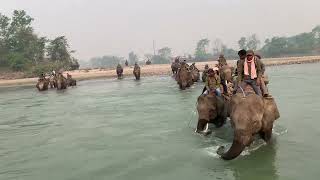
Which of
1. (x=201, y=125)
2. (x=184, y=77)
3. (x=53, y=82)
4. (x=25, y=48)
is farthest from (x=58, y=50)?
(x=201, y=125)

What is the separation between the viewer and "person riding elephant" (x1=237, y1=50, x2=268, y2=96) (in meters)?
14.0

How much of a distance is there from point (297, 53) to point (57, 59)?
6295cm

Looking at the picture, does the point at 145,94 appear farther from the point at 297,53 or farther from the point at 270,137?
the point at 297,53

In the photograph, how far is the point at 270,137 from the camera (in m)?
15.2

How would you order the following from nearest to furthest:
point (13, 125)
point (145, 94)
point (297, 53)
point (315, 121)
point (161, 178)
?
1. point (161, 178)
2. point (315, 121)
3. point (13, 125)
4. point (145, 94)
5. point (297, 53)

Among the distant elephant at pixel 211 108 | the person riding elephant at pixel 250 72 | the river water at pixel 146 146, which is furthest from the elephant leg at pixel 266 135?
the distant elephant at pixel 211 108

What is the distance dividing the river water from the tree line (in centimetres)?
5714

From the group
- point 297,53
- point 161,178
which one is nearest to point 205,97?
point 161,178

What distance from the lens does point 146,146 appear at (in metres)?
16.2

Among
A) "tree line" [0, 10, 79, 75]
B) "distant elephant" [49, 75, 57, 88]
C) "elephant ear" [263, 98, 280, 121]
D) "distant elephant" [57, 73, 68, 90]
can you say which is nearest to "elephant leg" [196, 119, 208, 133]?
"elephant ear" [263, 98, 280, 121]

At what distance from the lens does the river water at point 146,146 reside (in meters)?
13.0

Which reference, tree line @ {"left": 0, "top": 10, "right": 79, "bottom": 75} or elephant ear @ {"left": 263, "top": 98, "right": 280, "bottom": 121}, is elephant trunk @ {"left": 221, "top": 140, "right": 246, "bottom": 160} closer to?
elephant ear @ {"left": 263, "top": 98, "right": 280, "bottom": 121}

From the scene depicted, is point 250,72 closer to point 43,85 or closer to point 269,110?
point 269,110

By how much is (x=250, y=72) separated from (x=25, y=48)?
75.9m
